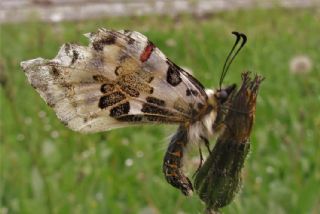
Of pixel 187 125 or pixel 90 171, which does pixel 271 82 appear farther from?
pixel 187 125

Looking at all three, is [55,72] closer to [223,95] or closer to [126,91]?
[126,91]

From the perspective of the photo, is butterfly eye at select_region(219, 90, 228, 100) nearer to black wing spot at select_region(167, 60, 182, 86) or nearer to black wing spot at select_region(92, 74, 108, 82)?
black wing spot at select_region(167, 60, 182, 86)

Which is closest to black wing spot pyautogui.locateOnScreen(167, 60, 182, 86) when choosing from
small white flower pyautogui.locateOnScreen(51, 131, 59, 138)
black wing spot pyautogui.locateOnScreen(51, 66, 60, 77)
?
black wing spot pyautogui.locateOnScreen(51, 66, 60, 77)

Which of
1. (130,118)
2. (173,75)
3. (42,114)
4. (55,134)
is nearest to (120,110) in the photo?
(130,118)

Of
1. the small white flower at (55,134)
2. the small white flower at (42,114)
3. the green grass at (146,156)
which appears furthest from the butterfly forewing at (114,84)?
the small white flower at (42,114)

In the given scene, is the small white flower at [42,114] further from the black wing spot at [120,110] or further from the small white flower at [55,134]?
the black wing spot at [120,110]
